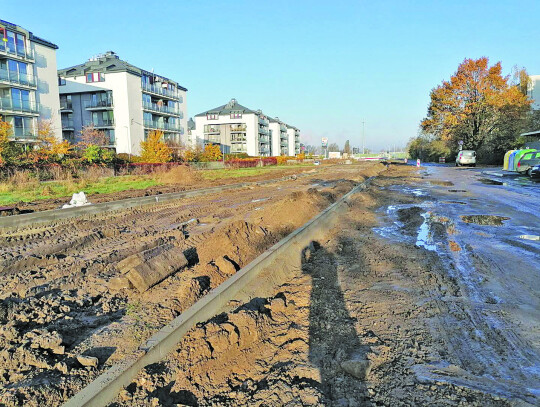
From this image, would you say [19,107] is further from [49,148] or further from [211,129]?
[211,129]

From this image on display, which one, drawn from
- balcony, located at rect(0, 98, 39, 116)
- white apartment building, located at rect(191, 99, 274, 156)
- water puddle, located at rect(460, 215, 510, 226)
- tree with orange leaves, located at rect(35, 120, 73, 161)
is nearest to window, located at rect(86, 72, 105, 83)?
balcony, located at rect(0, 98, 39, 116)

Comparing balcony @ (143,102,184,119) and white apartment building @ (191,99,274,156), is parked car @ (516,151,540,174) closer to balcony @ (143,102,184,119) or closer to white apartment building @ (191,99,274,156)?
balcony @ (143,102,184,119)

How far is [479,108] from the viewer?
47.1m

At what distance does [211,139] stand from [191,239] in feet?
290

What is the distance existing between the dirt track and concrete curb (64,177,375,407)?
0.31 metres

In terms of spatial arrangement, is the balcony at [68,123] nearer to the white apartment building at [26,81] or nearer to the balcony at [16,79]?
the white apartment building at [26,81]

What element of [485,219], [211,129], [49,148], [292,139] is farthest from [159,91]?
[292,139]

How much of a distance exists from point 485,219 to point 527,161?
2341 centimetres

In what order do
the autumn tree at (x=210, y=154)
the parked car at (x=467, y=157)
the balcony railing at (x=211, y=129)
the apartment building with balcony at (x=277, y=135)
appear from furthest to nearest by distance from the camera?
the apartment building with balcony at (x=277, y=135) → the balcony railing at (x=211, y=129) → the autumn tree at (x=210, y=154) → the parked car at (x=467, y=157)

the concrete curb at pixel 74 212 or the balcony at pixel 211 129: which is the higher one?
the balcony at pixel 211 129

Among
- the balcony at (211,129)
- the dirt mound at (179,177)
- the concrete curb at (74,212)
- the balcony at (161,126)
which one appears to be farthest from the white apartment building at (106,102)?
the concrete curb at (74,212)

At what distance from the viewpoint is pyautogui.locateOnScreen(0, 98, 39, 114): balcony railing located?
3709 centimetres

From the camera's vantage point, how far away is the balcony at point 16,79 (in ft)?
123

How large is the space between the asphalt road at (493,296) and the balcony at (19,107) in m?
42.0
